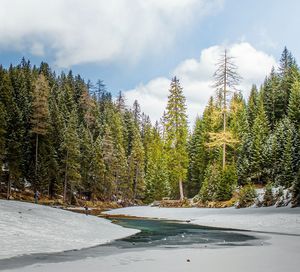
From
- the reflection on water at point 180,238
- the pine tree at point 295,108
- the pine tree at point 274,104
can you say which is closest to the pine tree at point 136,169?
the pine tree at point 274,104

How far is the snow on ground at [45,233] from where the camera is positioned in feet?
38.4

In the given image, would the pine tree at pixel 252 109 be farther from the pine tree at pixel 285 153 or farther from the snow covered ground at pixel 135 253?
the snow covered ground at pixel 135 253

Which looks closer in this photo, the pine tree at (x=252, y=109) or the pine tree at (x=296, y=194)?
the pine tree at (x=296, y=194)

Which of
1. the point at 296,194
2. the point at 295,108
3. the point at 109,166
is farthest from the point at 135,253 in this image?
the point at 295,108

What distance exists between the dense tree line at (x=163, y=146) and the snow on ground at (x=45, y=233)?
16937 millimetres

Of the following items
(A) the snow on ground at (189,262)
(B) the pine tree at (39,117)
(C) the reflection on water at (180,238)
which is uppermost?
(B) the pine tree at (39,117)

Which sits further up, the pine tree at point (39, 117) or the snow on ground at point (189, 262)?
the pine tree at point (39, 117)

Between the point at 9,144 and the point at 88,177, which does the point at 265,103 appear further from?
the point at 9,144

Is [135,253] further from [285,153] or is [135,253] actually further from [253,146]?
[253,146]

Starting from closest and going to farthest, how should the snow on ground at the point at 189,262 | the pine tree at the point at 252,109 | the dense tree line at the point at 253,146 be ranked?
the snow on ground at the point at 189,262
the dense tree line at the point at 253,146
the pine tree at the point at 252,109

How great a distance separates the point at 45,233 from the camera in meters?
14.4

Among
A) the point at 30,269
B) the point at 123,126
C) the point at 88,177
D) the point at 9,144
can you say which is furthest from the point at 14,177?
the point at 123,126

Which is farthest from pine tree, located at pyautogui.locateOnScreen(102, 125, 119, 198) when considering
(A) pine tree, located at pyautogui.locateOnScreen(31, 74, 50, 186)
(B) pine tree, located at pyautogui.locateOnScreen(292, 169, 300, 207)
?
(B) pine tree, located at pyautogui.locateOnScreen(292, 169, 300, 207)

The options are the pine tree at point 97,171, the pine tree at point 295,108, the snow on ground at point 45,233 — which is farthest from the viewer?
the pine tree at point 97,171
